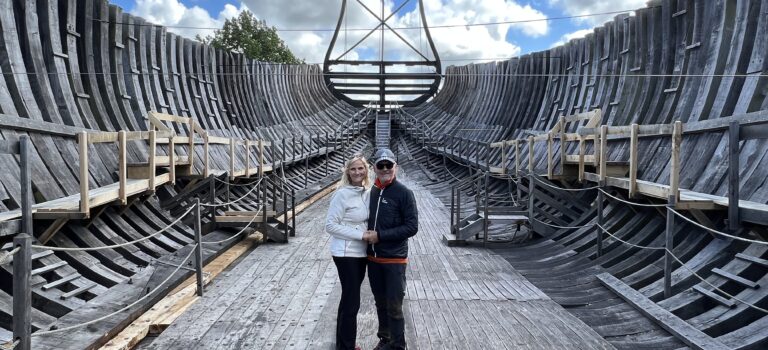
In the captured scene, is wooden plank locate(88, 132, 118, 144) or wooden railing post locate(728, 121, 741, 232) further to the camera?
wooden plank locate(88, 132, 118, 144)

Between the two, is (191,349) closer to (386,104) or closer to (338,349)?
(338,349)

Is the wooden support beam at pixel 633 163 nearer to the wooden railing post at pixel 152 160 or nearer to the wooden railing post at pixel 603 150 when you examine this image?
the wooden railing post at pixel 603 150

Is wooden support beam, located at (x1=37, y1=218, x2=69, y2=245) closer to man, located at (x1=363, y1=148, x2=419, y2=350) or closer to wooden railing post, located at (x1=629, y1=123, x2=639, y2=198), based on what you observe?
man, located at (x1=363, y1=148, x2=419, y2=350)

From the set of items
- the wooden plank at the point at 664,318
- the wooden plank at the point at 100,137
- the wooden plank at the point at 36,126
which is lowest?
the wooden plank at the point at 664,318

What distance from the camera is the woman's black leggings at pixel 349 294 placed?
11.2 feet

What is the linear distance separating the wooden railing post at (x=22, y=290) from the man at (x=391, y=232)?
1711 millimetres

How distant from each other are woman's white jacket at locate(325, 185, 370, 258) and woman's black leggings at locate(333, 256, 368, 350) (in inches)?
2.5

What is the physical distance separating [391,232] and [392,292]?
0.37 m

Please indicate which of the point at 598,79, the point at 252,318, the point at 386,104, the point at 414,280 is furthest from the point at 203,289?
the point at 386,104

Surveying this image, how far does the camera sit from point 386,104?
32.1m

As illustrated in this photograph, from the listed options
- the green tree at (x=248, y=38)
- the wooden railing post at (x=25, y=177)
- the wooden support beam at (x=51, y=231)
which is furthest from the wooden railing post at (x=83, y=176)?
the green tree at (x=248, y=38)

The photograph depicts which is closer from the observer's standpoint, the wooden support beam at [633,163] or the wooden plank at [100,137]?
the wooden plank at [100,137]

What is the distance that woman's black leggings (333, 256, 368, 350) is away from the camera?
134 inches

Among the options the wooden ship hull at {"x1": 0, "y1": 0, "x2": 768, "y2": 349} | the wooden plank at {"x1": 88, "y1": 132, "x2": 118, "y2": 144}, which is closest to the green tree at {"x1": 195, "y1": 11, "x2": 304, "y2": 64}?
the wooden ship hull at {"x1": 0, "y1": 0, "x2": 768, "y2": 349}
